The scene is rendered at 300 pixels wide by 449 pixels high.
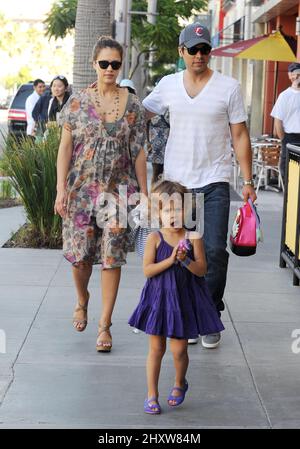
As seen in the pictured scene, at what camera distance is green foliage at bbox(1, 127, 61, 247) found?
10008 millimetres

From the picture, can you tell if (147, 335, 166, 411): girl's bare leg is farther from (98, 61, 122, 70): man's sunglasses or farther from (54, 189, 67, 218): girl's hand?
(98, 61, 122, 70): man's sunglasses

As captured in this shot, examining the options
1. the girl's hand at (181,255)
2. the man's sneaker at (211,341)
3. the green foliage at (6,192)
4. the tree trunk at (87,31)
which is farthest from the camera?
the green foliage at (6,192)

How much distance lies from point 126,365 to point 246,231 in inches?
44.1

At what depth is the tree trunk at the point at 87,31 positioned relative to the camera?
37.5ft

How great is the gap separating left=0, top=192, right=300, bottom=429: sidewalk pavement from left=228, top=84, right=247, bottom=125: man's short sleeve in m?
1.50

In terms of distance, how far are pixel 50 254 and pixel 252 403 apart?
4.85 m

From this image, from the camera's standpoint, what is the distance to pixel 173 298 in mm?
5070

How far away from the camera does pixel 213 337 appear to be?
251 inches

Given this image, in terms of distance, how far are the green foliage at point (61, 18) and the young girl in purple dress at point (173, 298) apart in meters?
20.8

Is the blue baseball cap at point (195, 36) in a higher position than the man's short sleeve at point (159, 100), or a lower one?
higher

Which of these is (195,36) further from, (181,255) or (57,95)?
(57,95)

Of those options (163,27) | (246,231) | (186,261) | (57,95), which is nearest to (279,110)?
(57,95)

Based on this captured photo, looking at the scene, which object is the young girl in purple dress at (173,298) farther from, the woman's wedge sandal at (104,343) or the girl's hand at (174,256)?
the woman's wedge sandal at (104,343)

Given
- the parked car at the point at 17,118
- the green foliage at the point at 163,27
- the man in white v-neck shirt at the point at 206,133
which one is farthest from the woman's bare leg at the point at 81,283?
the parked car at the point at 17,118
